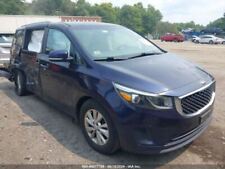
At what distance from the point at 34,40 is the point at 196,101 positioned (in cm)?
382

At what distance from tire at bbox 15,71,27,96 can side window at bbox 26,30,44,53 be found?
2.43 feet

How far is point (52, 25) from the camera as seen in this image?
5.41 metres

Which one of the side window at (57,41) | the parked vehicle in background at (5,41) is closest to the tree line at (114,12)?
the parked vehicle in background at (5,41)

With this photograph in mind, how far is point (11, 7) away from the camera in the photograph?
81.5 m

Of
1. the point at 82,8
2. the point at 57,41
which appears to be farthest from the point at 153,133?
the point at 82,8

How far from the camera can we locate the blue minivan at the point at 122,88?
350cm

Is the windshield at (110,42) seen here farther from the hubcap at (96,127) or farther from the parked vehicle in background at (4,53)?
the parked vehicle in background at (4,53)

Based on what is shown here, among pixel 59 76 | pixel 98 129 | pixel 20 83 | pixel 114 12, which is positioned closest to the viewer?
pixel 98 129

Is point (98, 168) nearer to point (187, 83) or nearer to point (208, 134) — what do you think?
point (187, 83)

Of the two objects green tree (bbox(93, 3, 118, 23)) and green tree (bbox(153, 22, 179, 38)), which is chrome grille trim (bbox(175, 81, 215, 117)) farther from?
green tree (bbox(153, 22, 179, 38))

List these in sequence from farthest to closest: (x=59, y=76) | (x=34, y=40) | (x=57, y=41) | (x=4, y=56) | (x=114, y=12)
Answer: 1. (x=114, y=12)
2. (x=4, y=56)
3. (x=34, y=40)
4. (x=57, y=41)
5. (x=59, y=76)

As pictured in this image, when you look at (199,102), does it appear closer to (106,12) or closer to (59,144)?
(59,144)

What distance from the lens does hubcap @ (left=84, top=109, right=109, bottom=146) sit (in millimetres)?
3951

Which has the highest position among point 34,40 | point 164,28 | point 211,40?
point 164,28
